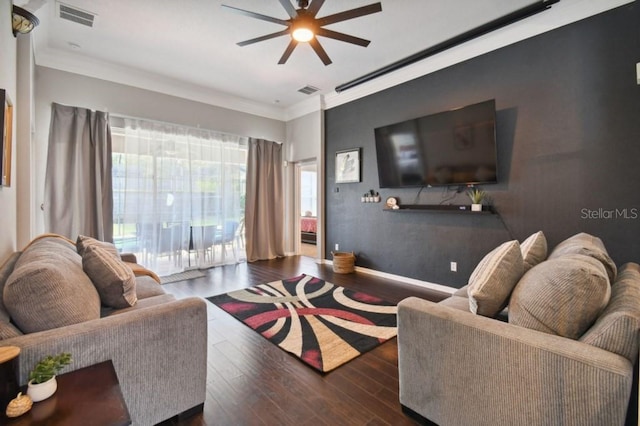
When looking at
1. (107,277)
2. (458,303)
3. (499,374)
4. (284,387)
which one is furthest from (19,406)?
(458,303)

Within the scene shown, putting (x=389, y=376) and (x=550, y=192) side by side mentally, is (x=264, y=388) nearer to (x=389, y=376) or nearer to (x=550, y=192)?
(x=389, y=376)

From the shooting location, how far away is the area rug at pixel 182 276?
4.16 meters

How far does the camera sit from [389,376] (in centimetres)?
196

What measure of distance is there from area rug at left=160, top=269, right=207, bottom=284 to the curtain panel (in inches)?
5.4

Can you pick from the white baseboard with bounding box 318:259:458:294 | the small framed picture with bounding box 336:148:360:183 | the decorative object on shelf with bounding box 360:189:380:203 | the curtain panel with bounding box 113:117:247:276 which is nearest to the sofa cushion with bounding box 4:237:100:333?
the curtain panel with bounding box 113:117:247:276

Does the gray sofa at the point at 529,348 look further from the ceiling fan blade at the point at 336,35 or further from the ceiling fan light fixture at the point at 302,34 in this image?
the ceiling fan light fixture at the point at 302,34

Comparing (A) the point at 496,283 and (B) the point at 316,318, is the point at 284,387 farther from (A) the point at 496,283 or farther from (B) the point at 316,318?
(A) the point at 496,283

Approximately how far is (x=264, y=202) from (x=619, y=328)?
17.1 feet

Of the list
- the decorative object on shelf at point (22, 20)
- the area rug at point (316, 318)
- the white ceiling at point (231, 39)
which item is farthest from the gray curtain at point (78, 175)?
the area rug at point (316, 318)

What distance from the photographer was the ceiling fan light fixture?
248 cm

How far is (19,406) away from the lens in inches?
32.8

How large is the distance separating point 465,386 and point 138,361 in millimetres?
1520

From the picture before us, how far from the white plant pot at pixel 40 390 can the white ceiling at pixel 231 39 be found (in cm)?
276

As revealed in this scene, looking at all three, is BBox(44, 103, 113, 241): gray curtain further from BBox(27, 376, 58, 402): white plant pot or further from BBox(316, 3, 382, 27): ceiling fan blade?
BBox(27, 376, 58, 402): white plant pot
